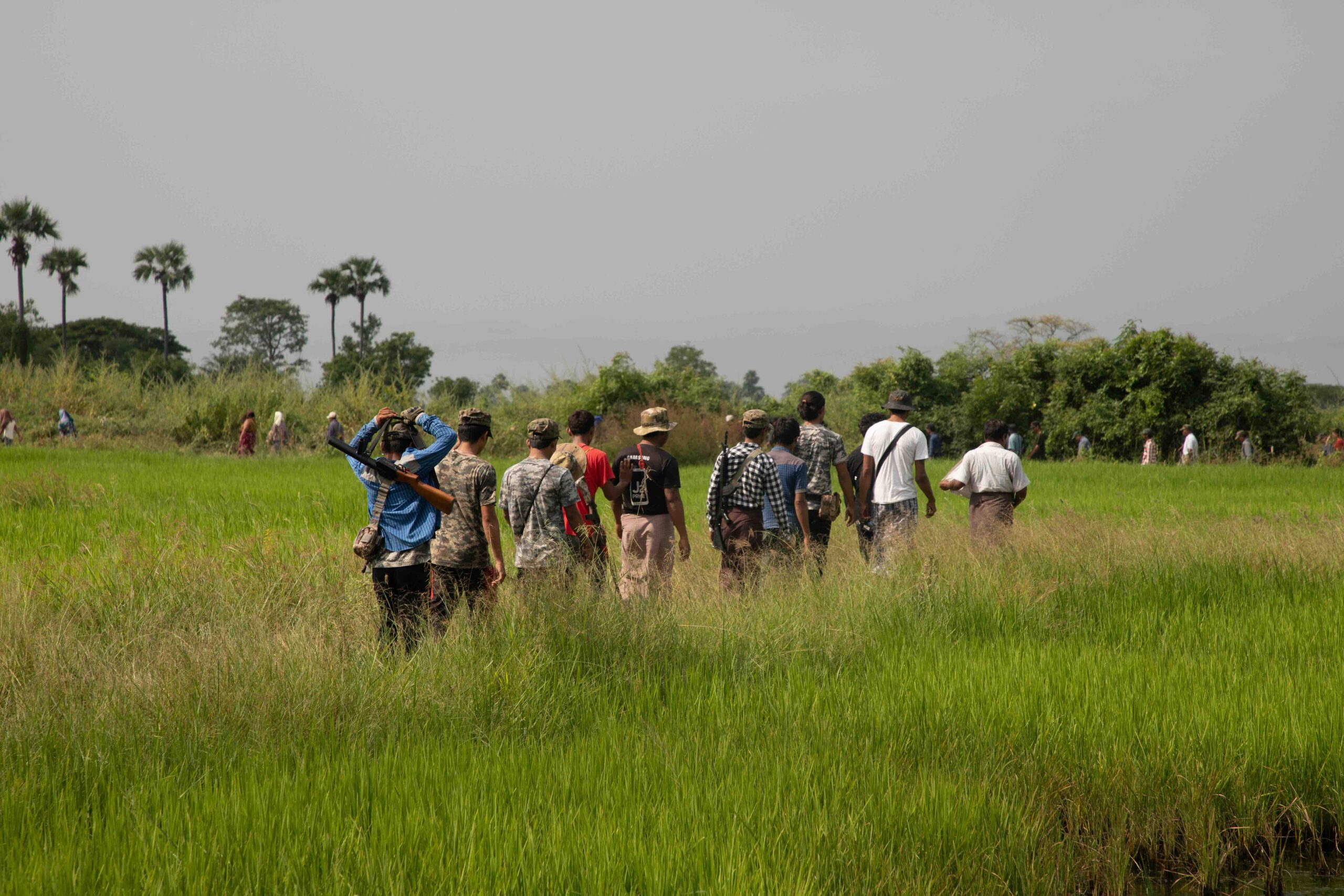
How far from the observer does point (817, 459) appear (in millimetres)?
9125

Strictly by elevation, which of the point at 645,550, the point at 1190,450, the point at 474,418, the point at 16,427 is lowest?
the point at 645,550

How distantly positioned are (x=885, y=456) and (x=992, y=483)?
3.41 feet

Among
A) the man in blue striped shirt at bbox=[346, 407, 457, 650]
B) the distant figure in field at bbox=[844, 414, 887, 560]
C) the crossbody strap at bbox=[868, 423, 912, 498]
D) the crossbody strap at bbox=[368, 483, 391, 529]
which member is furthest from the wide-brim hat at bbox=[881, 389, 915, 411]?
the crossbody strap at bbox=[368, 483, 391, 529]

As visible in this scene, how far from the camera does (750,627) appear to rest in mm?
7219

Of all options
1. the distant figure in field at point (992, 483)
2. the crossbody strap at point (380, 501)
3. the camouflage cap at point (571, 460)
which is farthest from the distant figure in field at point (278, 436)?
the crossbody strap at point (380, 501)

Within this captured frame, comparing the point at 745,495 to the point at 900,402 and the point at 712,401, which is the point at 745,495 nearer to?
the point at 900,402

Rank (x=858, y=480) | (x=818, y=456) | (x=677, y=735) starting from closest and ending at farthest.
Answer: (x=677, y=735) < (x=818, y=456) < (x=858, y=480)

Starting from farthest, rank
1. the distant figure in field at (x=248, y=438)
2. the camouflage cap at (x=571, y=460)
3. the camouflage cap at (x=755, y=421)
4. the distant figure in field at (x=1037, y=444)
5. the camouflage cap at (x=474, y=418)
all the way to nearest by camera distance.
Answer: the distant figure in field at (x=1037, y=444) → the distant figure in field at (x=248, y=438) → the camouflage cap at (x=755, y=421) → the camouflage cap at (x=571, y=460) → the camouflage cap at (x=474, y=418)

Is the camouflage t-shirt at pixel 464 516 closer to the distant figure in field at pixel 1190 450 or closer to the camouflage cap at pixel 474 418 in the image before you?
the camouflage cap at pixel 474 418

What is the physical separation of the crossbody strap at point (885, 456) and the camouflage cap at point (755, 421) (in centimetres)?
150

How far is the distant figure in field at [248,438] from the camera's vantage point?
92.8 feet

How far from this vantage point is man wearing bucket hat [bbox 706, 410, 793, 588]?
867cm

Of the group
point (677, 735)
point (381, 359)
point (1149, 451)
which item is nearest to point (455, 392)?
point (381, 359)

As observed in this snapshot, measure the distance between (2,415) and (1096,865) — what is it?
32.5 m
